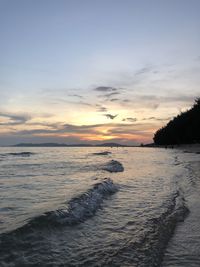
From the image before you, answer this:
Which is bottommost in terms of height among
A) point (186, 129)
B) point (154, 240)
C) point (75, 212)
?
point (154, 240)

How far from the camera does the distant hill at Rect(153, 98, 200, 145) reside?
94.7 meters

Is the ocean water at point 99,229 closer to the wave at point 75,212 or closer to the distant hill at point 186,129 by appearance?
the wave at point 75,212

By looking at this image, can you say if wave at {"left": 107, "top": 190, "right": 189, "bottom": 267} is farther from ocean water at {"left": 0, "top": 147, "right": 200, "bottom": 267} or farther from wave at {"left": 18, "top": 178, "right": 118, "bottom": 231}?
wave at {"left": 18, "top": 178, "right": 118, "bottom": 231}

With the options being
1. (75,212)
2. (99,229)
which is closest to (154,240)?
(99,229)

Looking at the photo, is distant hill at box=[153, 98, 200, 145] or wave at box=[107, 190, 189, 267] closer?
wave at box=[107, 190, 189, 267]

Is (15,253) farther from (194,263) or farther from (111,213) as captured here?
(111,213)

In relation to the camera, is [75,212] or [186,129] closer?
[75,212]

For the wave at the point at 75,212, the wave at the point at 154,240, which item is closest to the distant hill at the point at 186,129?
the wave at the point at 75,212

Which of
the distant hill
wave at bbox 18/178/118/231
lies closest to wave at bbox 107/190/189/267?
wave at bbox 18/178/118/231

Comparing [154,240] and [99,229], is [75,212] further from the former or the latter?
[154,240]

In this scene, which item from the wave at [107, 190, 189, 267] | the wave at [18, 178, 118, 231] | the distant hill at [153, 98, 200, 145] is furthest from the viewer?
the distant hill at [153, 98, 200, 145]

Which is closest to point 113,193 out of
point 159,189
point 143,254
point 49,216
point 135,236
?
point 159,189

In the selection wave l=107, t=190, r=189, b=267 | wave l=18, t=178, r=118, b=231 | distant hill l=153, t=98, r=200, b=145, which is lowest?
wave l=107, t=190, r=189, b=267

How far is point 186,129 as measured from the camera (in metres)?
111
